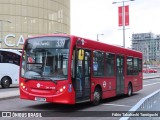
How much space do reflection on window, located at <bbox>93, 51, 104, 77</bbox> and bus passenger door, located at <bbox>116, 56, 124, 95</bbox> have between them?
2.29 metres

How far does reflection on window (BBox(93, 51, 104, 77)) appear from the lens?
1460cm

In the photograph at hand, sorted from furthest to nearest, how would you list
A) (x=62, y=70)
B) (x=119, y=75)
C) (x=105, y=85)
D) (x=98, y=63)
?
(x=119, y=75)
(x=105, y=85)
(x=98, y=63)
(x=62, y=70)

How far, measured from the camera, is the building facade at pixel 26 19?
236 feet

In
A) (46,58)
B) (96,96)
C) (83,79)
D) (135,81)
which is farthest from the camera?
(135,81)

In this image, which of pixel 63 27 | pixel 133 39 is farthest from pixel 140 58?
pixel 133 39

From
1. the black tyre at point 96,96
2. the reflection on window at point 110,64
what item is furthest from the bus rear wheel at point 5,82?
the black tyre at point 96,96

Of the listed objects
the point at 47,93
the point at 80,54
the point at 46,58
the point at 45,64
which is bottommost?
the point at 47,93

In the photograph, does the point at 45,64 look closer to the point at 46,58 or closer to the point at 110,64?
the point at 46,58

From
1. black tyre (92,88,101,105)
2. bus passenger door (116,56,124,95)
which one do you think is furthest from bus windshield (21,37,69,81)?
bus passenger door (116,56,124,95)

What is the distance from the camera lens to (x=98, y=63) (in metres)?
15.0

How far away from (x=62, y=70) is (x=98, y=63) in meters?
2.82

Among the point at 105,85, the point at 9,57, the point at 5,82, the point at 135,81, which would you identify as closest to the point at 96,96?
the point at 105,85

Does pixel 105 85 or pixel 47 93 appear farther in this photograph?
pixel 105 85

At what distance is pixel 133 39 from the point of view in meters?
91.6
